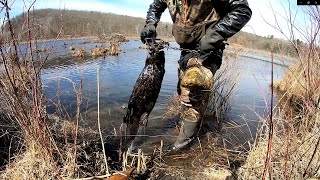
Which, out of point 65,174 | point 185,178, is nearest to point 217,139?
point 185,178

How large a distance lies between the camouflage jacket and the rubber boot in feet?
3.50

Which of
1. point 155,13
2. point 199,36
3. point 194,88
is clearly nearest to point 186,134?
point 194,88

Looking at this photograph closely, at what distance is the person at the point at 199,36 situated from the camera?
3.28m

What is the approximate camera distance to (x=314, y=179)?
239 cm

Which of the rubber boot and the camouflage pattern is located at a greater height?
the camouflage pattern

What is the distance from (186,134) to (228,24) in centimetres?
145

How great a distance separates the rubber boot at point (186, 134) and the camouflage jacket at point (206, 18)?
107 cm

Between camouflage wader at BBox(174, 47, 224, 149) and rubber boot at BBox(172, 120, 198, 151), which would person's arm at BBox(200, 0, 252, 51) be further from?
rubber boot at BBox(172, 120, 198, 151)

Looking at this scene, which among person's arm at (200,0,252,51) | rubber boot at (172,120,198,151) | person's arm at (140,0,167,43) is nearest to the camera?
person's arm at (200,0,252,51)

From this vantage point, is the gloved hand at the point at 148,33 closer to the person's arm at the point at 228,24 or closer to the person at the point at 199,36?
the person at the point at 199,36

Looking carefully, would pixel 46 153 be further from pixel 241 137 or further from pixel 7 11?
pixel 241 137

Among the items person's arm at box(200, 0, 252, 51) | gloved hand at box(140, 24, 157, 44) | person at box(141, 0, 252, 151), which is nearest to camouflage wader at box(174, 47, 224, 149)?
person at box(141, 0, 252, 151)

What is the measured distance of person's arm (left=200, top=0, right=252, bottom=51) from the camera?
10.7ft

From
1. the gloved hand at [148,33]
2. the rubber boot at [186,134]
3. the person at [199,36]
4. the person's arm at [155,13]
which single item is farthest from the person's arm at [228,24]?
the rubber boot at [186,134]
